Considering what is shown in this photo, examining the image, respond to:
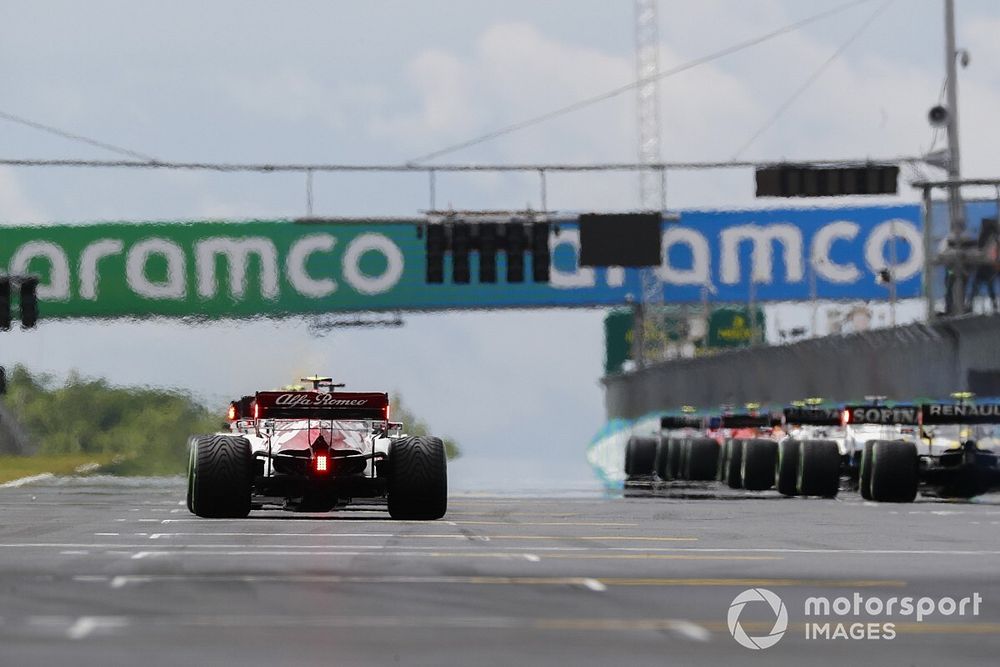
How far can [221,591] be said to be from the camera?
15422 mm

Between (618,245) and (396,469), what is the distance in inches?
1287

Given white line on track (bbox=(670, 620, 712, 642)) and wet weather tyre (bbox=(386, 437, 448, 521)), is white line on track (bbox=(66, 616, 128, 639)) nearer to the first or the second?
white line on track (bbox=(670, 620, 712, 642))

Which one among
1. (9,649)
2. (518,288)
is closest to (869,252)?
(518,288)

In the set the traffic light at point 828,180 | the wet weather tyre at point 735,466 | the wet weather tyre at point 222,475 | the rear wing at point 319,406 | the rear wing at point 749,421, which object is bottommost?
the wet weather tyre at point 735,466

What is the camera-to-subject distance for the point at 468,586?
53.6 ft

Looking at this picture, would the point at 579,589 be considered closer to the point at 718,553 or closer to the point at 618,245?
the point at 718,553

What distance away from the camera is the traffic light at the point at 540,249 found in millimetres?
54094

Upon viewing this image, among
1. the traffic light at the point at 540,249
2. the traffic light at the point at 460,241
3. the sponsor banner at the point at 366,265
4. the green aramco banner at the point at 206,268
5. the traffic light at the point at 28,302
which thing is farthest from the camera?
the sponsor banner at the point at 366,265

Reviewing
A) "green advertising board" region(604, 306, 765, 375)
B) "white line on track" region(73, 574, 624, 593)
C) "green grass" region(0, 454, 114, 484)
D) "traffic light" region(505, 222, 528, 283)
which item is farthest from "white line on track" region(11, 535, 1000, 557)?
"green advertising board" region(604, 306, 765, 375)

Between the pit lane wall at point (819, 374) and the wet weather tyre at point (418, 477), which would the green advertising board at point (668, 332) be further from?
the wet weather tyre at point (418, 477)

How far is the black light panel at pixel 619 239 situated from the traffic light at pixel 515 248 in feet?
12.7

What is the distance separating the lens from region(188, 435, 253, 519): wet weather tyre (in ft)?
87.8

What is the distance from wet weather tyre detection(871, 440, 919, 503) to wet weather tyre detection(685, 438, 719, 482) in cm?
1284

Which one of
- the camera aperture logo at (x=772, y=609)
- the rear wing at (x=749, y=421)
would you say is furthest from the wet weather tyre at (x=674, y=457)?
the camera aperture logo at (x=772, y=609)
